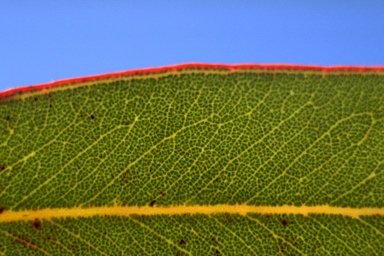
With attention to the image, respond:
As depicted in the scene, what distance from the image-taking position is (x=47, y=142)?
2.20 metres

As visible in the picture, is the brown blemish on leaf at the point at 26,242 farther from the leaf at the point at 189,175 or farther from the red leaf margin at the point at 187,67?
the red leaf margin at the point at 187,67

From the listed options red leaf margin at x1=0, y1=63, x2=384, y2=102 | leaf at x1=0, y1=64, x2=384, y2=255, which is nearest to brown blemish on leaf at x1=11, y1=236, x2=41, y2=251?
leaf at x1=0, y1=64, x2=384, y2=255

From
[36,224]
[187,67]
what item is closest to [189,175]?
[187,67]

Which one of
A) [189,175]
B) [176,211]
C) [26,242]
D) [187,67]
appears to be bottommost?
[26,242]

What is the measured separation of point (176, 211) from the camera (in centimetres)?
220

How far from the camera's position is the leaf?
2166mm

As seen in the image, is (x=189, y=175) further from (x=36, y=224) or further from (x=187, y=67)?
(x=36, y=224)

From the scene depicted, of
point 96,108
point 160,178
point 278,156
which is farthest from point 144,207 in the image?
point 278,156

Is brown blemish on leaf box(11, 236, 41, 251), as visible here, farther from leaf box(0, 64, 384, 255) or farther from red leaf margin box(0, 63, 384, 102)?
red leaf margin box(0, 63, 384, 102)

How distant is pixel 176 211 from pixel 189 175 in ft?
0.53

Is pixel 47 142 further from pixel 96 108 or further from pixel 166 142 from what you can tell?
pixel 166 142

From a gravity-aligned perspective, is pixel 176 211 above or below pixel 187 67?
below

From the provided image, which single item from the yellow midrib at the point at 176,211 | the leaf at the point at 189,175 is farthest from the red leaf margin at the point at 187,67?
the yellow midrib at the point at 176,211

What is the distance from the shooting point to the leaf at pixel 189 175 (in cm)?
217
